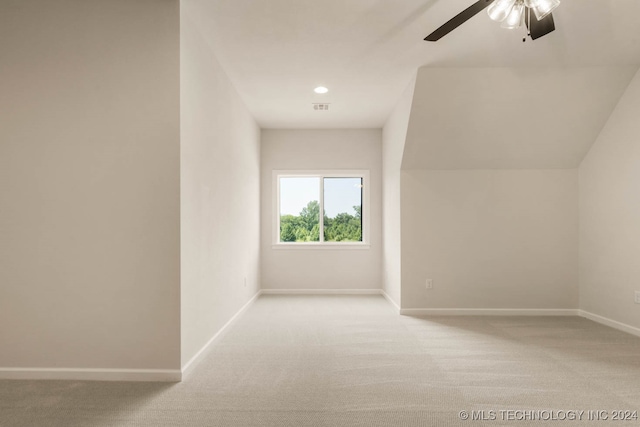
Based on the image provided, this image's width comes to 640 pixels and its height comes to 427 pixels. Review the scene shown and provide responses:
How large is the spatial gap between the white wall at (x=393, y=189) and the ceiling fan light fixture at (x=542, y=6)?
6.43ft

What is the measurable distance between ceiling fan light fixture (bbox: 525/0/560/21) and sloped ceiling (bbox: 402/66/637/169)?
1.85m

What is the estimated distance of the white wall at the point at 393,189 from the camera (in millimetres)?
4879

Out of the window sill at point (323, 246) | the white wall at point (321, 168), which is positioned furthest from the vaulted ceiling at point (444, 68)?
the window sill at point (323, 246)

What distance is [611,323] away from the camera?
4387 millimetres

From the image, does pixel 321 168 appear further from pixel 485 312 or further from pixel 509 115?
pixel 485 312

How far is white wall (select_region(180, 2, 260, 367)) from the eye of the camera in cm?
301

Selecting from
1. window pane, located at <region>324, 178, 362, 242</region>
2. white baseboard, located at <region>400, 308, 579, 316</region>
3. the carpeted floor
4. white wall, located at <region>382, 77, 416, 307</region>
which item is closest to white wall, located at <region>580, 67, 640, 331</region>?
white baseboard, located at <region>400, 308, 579, 316</region>

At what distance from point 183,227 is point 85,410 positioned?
49.8 inches

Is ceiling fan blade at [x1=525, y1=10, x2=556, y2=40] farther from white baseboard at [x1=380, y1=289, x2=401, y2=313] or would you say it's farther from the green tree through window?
the green tree through window

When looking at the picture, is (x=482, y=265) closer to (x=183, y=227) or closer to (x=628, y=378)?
(x=628, y=378)

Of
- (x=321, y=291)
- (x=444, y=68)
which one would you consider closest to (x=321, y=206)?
(x=321, y=291)

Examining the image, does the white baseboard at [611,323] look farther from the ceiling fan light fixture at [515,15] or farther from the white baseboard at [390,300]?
the ceiling fan light fixture at [515,15]

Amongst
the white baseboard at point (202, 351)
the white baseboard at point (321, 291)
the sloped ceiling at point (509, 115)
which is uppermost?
the sloped ceiling at point (509, 115)

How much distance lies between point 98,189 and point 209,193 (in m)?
0.96
